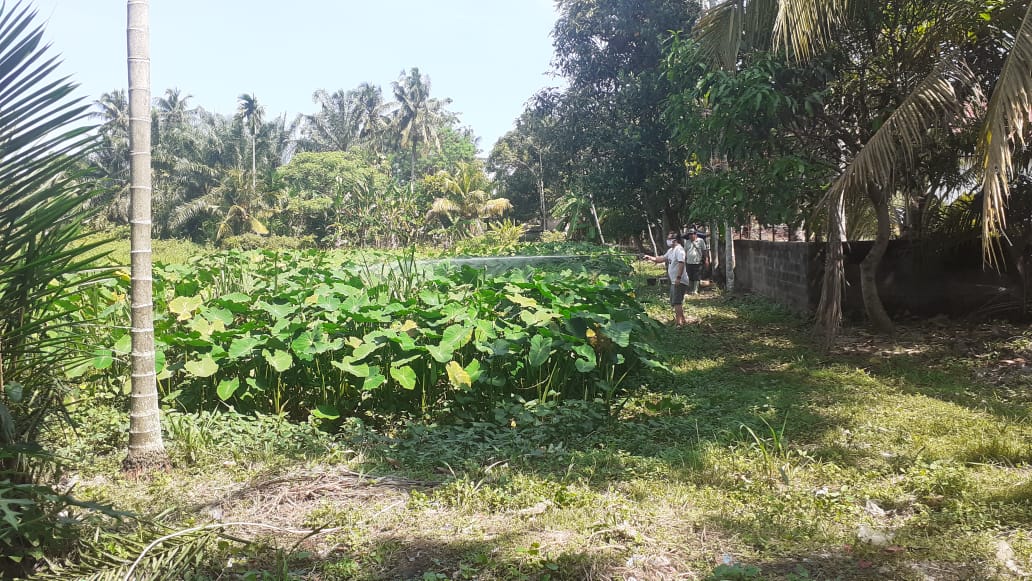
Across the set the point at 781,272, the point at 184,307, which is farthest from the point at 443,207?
the point at 184,307

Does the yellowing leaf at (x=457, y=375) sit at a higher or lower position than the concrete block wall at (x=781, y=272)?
lower

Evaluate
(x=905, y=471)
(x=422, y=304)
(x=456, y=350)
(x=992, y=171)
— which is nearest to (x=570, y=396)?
(x=456, y=350)

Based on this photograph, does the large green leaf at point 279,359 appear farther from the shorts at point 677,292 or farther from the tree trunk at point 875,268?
the tree trunk at point 875,268

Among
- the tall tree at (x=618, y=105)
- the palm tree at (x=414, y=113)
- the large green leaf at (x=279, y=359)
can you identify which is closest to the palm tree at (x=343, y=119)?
the palm tree at (x=414, y=113)

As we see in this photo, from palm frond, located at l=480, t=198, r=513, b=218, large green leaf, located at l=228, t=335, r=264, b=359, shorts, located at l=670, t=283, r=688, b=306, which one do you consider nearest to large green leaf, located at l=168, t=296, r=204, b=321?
large green leaf, located at l=228, t=335, r=264, b=359

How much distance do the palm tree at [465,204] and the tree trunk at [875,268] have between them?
88.5 ft

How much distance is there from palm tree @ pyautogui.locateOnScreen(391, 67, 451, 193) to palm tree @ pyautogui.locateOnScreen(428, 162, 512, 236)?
12.5 m

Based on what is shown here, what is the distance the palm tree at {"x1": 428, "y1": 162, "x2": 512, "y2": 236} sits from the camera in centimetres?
3409

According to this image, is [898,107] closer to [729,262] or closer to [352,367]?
[352,367]

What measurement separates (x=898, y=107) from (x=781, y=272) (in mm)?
4323

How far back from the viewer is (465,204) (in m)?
34.4

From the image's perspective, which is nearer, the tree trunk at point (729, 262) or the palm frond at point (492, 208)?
the tree trunk at point (729, 262)

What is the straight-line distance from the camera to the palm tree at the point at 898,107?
4836 mm

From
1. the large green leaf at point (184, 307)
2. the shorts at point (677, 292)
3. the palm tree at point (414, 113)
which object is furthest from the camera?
→ the palm tree at point (414, 113)
